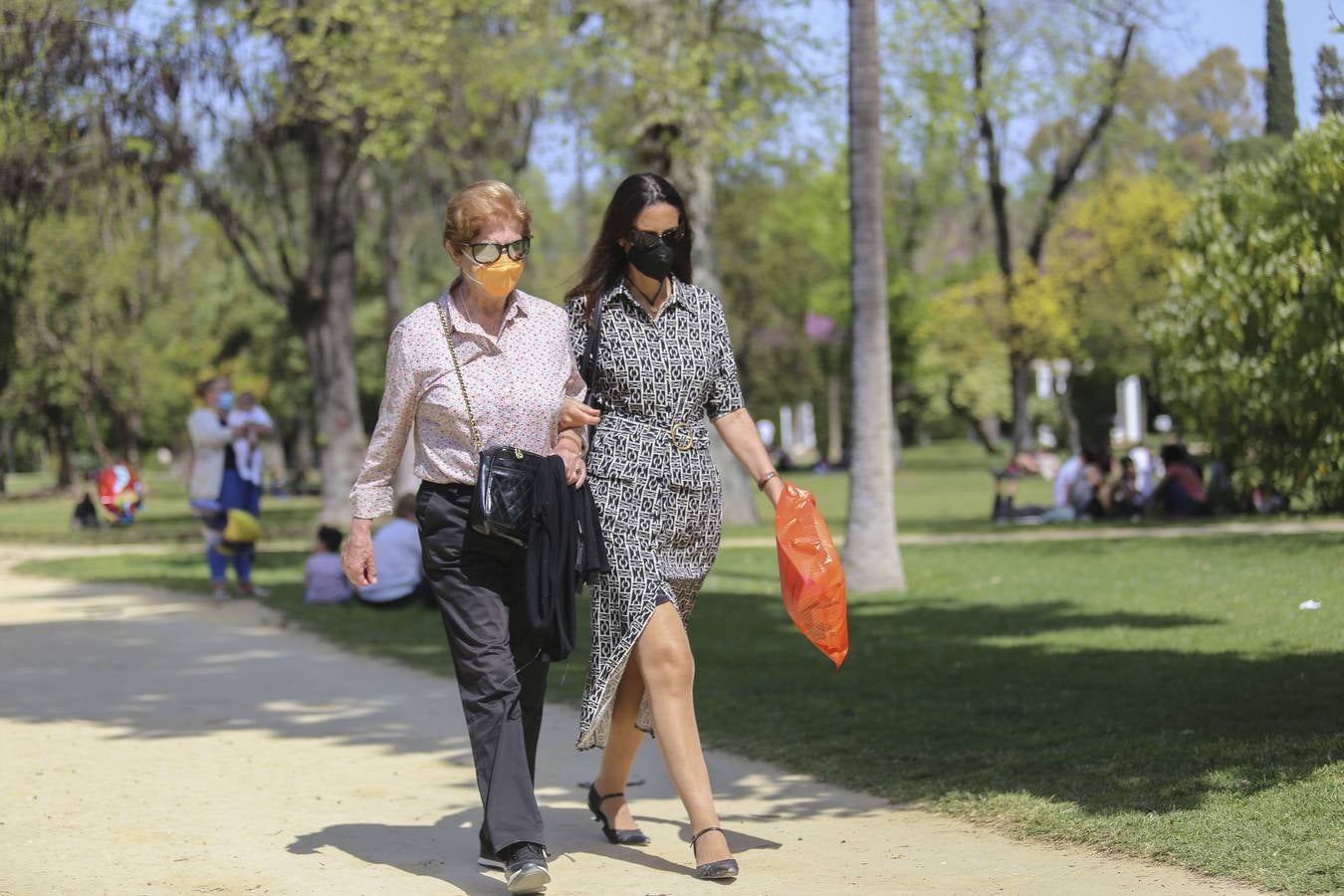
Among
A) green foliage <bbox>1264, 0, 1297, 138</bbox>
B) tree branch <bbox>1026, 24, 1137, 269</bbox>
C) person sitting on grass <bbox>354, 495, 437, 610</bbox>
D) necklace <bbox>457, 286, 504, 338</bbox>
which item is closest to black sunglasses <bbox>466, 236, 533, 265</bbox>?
necklace <bbox>457, 286, 504, 338</bbox>

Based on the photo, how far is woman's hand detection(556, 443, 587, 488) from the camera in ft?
17.7

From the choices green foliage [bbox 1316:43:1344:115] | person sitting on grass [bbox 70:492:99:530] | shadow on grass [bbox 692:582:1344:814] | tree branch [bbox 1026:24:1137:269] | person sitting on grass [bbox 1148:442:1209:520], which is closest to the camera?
shadow on grass [bbox 692:582:1344:814]

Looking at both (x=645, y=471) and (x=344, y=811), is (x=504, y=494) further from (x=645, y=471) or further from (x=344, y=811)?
(x=344, y=811)

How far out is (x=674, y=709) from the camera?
5.43 meters

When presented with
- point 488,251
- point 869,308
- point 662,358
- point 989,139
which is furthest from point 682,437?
point 989,139

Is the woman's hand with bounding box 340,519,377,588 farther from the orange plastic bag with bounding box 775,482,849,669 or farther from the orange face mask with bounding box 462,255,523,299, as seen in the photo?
the orange plastic bag with bounding box 775,482,849,669

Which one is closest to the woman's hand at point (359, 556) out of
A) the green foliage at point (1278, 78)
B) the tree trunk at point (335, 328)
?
the green foliage at point (1278, 78)

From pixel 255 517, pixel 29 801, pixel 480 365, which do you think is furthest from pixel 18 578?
pixel 480 365

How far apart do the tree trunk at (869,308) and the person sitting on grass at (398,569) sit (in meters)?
3.81

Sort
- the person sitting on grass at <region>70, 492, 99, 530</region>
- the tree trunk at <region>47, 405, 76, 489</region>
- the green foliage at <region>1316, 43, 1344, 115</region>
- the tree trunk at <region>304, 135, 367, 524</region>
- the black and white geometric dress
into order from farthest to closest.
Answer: the tree trunk at <region>47, 405, 76, 489</region>, the person sitting on grass at <region>70, 492, 99, 530</region>, the tree trunk at <region>304, 135, 367, 524</region>, the green foliage at <region>1316, 43, 1344, 115</region>, the black and white geometric dress

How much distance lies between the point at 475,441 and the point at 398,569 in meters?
9.47

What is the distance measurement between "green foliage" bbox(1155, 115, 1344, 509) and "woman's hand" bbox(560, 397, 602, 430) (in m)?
3.88

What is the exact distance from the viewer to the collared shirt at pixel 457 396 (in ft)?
17.4

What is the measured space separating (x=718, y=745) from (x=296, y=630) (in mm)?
6146
